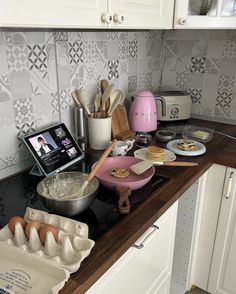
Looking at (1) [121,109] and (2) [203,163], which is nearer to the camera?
(2) [203,163]

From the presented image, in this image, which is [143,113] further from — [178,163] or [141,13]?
[141,13]

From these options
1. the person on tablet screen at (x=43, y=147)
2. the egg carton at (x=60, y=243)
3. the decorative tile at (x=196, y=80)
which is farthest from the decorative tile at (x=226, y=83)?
the egg carton at (x=60, y=243)

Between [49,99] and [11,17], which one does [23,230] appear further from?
[49,99]

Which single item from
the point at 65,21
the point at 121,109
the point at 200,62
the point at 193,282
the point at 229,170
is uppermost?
the point at 65,21

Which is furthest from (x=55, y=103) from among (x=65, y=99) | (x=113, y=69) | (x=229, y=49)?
(x=229, y=49)

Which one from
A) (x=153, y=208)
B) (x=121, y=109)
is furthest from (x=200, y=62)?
(x=153, y=208)

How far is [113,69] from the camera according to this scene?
1.63 metres

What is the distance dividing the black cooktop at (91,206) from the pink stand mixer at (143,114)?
0.48 meters

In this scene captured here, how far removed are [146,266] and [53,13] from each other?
33.8 inches

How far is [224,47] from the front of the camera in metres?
1.77

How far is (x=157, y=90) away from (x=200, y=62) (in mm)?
335

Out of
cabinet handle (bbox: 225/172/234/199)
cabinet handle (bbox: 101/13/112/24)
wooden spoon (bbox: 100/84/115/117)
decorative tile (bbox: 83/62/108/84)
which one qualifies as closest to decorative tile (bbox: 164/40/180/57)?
decorative tile (bbox: 83/62/108/84)

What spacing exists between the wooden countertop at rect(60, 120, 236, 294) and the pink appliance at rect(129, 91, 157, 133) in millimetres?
329

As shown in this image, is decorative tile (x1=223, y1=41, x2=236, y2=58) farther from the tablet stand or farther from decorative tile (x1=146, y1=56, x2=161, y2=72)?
the tablet stand
